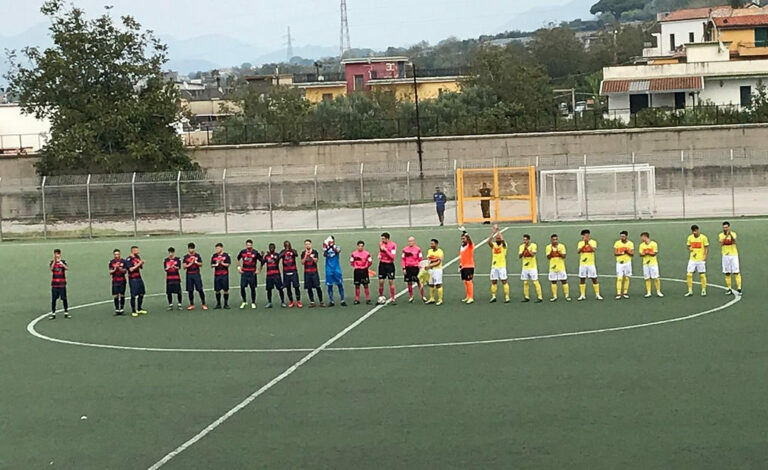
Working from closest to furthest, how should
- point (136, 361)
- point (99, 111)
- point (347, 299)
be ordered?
point (136, 361)
point (347, 299)
point (99, 111)

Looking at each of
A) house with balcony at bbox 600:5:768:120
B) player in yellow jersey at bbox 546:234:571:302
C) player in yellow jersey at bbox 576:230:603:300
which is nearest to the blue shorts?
player in yellow jersey at bbox 546:234:571:302

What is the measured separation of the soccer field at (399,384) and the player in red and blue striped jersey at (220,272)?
0.85 meters

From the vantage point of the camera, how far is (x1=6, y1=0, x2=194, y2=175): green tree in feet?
191

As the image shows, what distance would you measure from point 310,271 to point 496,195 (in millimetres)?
21525

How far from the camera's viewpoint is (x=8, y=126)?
8775cm

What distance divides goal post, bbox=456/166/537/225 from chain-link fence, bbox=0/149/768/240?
2.96ft

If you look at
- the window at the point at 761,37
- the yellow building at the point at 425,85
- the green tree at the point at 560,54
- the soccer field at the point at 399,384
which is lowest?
the soccer field at the point at 399,384

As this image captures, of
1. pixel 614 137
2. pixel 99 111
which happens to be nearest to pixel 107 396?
pixel 99 111

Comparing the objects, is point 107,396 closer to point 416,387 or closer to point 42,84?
point 416,387

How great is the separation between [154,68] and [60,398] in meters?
44.0

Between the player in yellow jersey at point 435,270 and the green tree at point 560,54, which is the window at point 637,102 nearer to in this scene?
the player in yellow jersey at point 435,270

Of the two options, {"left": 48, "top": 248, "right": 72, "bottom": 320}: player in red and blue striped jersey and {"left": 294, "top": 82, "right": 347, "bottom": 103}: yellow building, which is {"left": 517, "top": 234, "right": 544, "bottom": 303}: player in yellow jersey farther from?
{"left": 294, "top": 82, "right": 347, "bottom": 103}: yellow building

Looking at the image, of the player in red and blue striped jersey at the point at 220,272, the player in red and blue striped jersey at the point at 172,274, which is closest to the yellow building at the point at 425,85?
the player in red and blue striped jersey at the point at 220,272

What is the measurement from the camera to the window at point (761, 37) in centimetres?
8881
